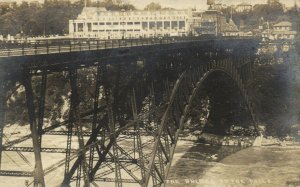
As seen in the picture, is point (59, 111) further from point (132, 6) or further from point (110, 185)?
point (132, 6)

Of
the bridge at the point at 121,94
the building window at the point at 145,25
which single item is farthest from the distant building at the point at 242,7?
the bridge at the point at 121,94

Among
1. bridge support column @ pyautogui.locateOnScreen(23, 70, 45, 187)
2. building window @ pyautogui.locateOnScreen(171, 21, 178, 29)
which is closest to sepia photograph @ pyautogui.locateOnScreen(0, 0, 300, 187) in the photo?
bridge support column @ pyautogui.locateOnScreen(23, 70, 45, 187)

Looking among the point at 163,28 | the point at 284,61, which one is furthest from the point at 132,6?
the point at 284,61

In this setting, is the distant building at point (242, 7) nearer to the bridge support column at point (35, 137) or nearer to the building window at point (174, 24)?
the building window at point (174, 24)

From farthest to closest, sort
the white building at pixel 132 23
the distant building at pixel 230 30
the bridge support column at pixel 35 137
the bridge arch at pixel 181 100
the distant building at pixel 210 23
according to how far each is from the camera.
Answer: the distant building at pixel 230 30
the distant building at pixel 210 23
the white building at pixel 132 23
the bridge arch at pixel 181 100
the bridge support column at pixel 35 137

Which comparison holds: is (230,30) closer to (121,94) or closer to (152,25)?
(152,25)

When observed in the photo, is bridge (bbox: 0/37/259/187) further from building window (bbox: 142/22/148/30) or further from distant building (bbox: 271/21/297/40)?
building window (bbox: 142/22/148/30)

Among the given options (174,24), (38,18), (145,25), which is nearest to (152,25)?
(145,25)
